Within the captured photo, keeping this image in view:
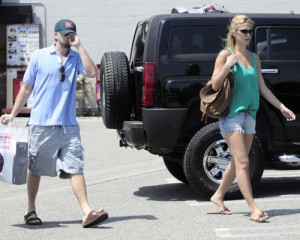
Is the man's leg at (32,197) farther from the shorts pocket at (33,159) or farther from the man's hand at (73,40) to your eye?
the man's hand at (73,40)

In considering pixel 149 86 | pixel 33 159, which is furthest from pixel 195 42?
pixel 33 159

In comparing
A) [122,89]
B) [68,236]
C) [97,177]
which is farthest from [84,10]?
[68,236]

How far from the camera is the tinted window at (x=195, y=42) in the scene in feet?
24.6

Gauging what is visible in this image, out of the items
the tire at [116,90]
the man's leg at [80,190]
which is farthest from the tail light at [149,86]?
the man's leg at [80,190]

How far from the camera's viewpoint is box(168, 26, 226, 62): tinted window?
7504 millimetres

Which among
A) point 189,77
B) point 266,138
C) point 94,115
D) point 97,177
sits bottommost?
point 94,115

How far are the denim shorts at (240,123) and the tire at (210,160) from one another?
2.70ft

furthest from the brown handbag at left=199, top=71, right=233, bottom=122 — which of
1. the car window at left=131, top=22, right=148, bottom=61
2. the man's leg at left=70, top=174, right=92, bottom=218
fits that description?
the car window at left=131, top=22, right=148, bottom=61

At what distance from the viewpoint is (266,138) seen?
7668 mm

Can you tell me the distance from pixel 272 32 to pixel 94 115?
32.7 feet

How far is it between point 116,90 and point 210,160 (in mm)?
1200

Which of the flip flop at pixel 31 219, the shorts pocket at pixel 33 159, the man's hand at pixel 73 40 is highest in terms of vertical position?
the man's hand at pixel 73 40

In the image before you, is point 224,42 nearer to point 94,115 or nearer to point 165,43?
point 165,43

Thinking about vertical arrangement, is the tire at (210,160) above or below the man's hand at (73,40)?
below
